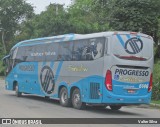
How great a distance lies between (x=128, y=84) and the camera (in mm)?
18406

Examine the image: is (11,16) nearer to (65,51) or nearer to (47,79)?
(47,79)

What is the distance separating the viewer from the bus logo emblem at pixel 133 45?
18453 mm

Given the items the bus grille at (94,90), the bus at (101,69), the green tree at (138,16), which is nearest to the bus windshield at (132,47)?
the bus at (101,69)

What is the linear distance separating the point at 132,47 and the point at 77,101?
3553 mm

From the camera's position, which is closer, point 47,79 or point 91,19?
point 47,79

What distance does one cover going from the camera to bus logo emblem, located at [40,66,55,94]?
22.4 metres

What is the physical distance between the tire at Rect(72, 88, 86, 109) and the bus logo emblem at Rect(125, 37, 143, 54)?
313cm

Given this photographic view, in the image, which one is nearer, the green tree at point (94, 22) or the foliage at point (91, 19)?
the foliage at point (91, 19)

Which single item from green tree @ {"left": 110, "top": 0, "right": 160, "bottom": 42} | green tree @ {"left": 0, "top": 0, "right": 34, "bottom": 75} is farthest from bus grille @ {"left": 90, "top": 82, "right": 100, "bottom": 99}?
green tree @ {"left": 0, "top": 0, "right": 34, "bottom": 75}

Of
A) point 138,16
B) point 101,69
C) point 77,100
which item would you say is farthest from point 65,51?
point 138,16

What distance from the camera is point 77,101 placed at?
20.0m

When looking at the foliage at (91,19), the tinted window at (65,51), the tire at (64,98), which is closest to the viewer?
the tire at (64,98)

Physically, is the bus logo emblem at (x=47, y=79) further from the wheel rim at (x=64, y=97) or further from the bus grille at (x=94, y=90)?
the bus grille at (x=94, y=90)

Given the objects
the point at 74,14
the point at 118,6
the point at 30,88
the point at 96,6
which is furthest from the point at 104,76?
the point at 74,14
